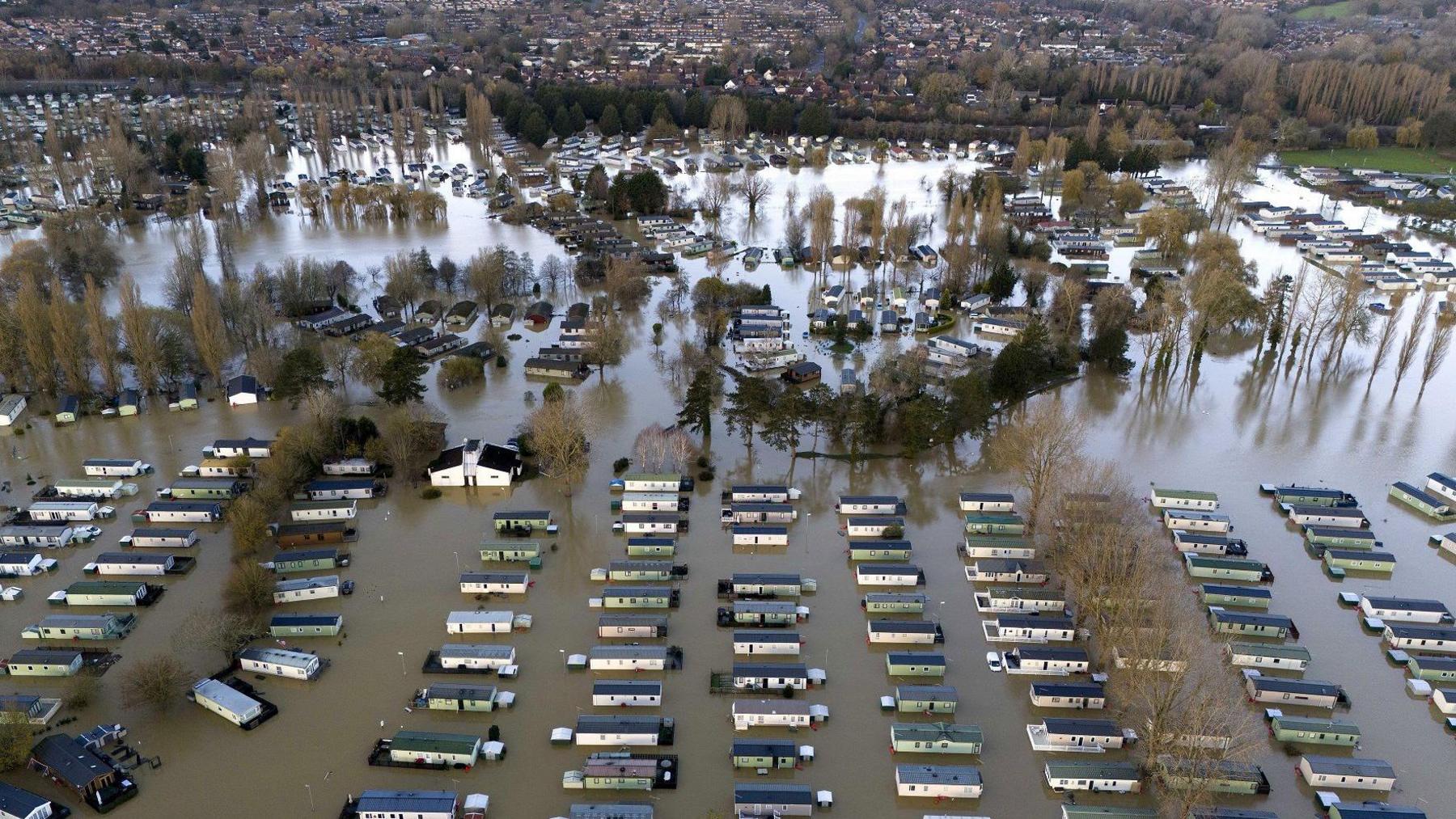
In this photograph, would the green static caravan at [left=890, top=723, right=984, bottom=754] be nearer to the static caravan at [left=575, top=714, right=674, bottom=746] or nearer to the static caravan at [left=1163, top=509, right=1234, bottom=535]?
the static caravan at [left=575, top=714, right=674, bottom=746]

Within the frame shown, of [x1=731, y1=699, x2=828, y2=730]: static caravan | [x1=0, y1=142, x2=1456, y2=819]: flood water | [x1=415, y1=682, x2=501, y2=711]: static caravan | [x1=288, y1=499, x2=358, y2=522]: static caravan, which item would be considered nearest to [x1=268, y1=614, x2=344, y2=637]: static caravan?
[x1=0, y1=142, x2=1456, y2=819]: flood water

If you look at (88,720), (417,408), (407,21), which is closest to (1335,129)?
(417,408)

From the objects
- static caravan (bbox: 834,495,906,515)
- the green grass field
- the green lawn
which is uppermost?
the green grass field

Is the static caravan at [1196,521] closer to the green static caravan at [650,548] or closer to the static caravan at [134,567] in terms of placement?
the green static caravan at [650,548]

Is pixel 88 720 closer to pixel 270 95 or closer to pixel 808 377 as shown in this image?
pixel 808 377

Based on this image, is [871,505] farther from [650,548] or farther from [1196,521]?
[1196,521]

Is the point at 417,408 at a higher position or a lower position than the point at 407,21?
lower

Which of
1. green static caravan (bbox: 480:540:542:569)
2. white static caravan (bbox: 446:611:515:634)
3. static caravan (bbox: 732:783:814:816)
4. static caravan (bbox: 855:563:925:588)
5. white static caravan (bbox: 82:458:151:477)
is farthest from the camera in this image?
white static caravan (bbox: 82:458:151:477)
